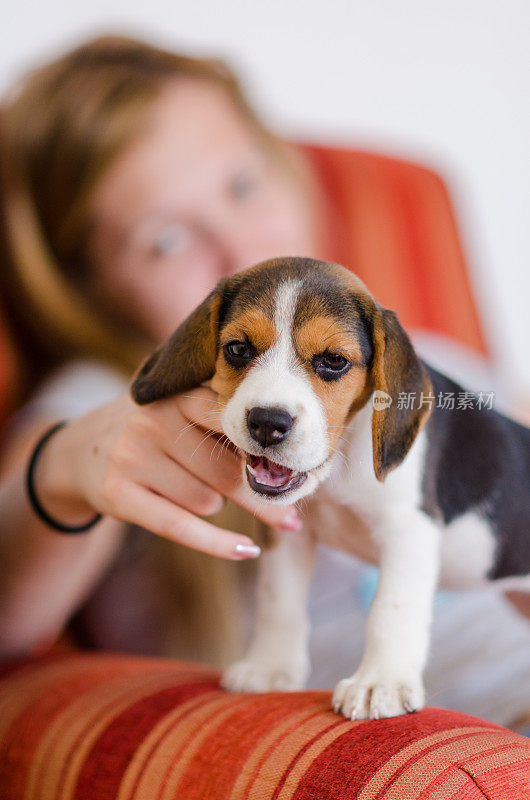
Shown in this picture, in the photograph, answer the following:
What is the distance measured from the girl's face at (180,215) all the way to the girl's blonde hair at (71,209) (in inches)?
2.3

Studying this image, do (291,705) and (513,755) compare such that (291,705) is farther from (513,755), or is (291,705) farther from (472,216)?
(472,216)

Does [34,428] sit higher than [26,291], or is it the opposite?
[26,291]

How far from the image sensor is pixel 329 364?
86cm

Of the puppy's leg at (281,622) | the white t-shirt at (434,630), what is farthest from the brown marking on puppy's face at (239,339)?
the white t-shirt at (434,630)

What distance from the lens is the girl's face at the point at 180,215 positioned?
1.59m

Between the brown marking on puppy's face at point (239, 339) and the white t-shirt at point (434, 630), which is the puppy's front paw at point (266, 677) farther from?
the brown marking on puppy's face at point (239, 339)

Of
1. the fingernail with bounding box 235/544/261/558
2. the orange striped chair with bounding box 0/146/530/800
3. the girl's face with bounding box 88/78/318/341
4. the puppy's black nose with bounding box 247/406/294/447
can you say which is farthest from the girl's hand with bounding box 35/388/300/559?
the girl's face with bounding box 88/78/318/341

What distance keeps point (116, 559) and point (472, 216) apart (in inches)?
93.6

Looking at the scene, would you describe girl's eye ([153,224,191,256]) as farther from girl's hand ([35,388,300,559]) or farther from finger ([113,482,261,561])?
finger ([113,482,261,561])

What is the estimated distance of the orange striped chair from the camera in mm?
786

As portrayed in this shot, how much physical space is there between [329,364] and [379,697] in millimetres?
406

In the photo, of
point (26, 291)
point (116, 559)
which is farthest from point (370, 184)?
point (116, 559)

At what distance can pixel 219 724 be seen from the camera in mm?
978

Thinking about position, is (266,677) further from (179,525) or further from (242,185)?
(242,185)
